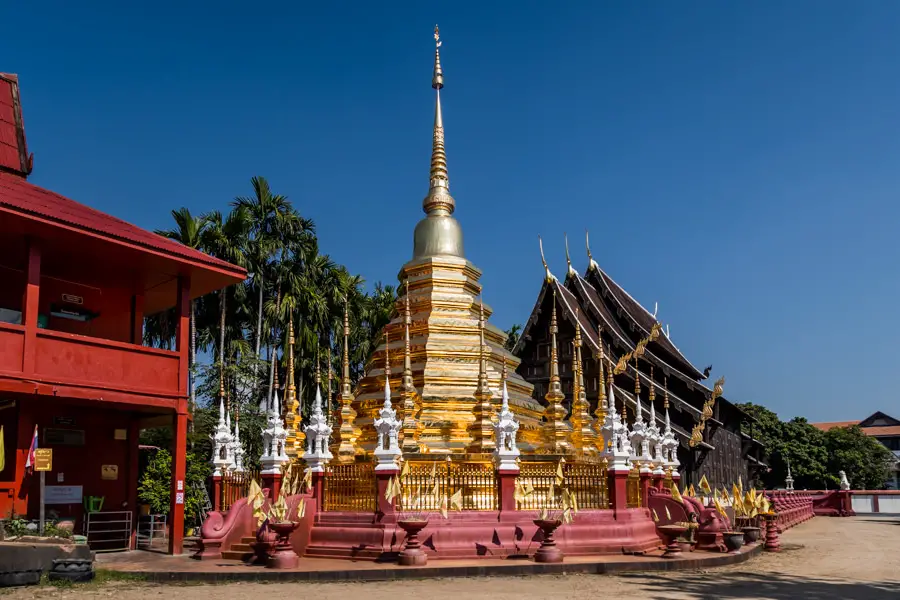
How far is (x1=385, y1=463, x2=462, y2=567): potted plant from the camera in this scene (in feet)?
50.6

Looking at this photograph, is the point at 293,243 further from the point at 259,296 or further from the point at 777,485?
the point at 777,485

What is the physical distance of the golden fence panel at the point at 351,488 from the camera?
1705 centimetres

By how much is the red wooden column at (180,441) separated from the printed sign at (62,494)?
8.25ft

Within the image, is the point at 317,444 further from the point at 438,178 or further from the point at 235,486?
the point at 438,178

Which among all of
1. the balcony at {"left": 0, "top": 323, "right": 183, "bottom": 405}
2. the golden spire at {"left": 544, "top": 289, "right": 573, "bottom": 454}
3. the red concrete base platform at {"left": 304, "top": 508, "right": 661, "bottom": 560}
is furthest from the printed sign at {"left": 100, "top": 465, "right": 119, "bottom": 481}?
the golden spire at {"left": 544, "top": 289, "right": 573, "bottom": 454}

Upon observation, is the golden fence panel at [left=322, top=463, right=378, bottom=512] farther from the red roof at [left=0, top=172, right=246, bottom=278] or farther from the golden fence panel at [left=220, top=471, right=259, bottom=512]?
the red roof at [left=0, top=172, right=246, bottom=278]

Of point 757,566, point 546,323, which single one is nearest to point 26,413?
point 757,566

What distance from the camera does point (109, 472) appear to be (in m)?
19.9

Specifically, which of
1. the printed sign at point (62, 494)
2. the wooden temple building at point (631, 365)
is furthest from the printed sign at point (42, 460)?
the wooden temple building at point (631, 365)

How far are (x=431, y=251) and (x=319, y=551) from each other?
9.16 meters

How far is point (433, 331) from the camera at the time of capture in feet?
71.8

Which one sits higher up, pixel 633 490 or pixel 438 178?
pixel 438 178

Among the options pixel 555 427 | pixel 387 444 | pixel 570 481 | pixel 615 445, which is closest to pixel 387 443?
pixel 387 444

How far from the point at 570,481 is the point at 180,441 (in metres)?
8.00
